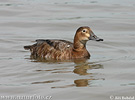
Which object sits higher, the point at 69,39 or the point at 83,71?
the point at 69,39

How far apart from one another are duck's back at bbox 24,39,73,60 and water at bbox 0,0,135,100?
0.38 meters

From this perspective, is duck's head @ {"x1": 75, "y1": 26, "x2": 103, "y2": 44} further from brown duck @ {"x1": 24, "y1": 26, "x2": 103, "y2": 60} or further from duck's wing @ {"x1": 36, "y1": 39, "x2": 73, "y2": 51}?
duck's wing @ {"x1": 36, "y1": 39, "x2": 73, "y2": 51}

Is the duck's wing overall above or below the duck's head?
below

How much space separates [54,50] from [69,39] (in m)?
2.70

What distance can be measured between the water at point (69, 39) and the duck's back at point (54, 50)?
377 millimetres

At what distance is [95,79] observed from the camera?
33.1 ft

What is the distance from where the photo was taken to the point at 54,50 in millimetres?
12703

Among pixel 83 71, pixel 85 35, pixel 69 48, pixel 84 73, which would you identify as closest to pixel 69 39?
pixel 69 48

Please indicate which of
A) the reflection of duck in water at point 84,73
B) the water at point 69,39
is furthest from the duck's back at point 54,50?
the reflection of duck in water at point 84,73

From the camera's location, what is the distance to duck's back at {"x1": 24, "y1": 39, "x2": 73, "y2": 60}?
1255 centimetres

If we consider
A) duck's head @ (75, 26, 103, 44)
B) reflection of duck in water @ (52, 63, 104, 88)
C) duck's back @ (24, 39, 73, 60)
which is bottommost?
reflection of duck in water @ (52, 63, 104, 88)

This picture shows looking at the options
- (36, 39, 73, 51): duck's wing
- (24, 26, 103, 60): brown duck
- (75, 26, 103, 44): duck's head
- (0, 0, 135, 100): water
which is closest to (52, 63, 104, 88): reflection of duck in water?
(0, 0, 135, 100): water

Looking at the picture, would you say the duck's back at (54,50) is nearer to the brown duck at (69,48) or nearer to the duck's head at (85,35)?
the brown duck at (69,48)

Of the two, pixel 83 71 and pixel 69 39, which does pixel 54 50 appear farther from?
pixel 69 39
